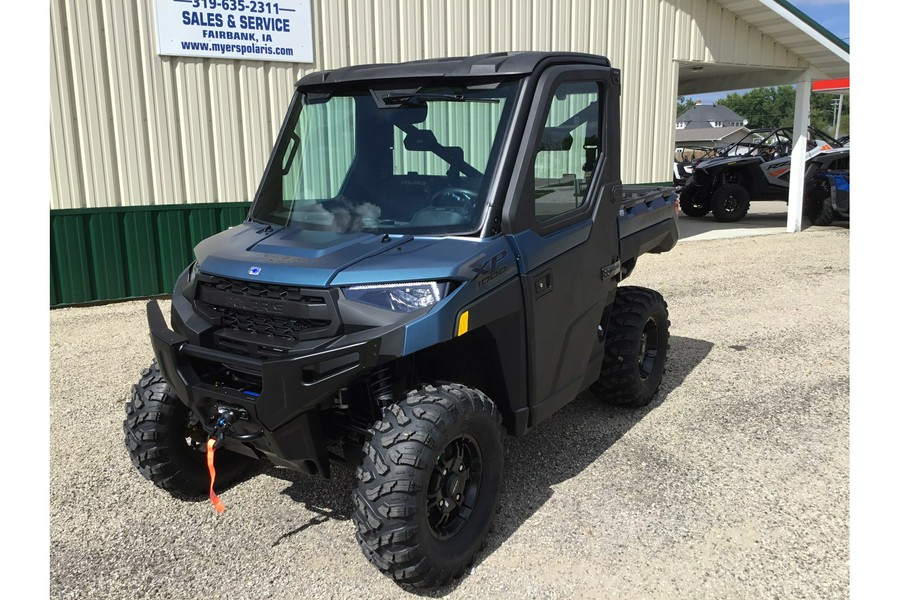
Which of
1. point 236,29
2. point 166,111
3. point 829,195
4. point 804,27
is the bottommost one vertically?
point 829,195

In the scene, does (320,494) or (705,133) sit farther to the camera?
(705,133)

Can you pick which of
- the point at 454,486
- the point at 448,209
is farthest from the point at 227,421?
the point at 448,209

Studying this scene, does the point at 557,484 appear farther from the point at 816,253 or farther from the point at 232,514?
Result: the point at 816,253

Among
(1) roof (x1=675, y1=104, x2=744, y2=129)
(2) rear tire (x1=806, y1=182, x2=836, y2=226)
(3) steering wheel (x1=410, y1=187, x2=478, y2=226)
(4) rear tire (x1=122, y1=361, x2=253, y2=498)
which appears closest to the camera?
(3) steering wheel (x1=410, y1=187, x2=478, y2=226)

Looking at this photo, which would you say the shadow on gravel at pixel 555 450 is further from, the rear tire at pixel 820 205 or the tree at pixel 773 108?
the tree at pixel 773 108

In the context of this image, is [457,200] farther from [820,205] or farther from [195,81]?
[820,205]

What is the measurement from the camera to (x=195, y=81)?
328 inches

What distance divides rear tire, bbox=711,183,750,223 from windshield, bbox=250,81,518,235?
13.9 m

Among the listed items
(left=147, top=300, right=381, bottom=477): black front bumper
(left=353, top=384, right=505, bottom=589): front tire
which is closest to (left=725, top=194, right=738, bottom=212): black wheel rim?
(left=353, top=384, right=505, bottom=589): front tire

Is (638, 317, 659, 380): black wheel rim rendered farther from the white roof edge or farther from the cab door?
the white roof edge

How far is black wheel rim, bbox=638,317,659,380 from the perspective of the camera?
17.1 ft

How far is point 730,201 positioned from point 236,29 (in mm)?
11635

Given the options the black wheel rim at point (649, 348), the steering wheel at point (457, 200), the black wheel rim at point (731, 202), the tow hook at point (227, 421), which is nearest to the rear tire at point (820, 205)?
the black wheel rim at point (731, 202)

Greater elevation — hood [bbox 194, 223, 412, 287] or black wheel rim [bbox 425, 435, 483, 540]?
→ hood [bbox 194, 223, 412, 287]
